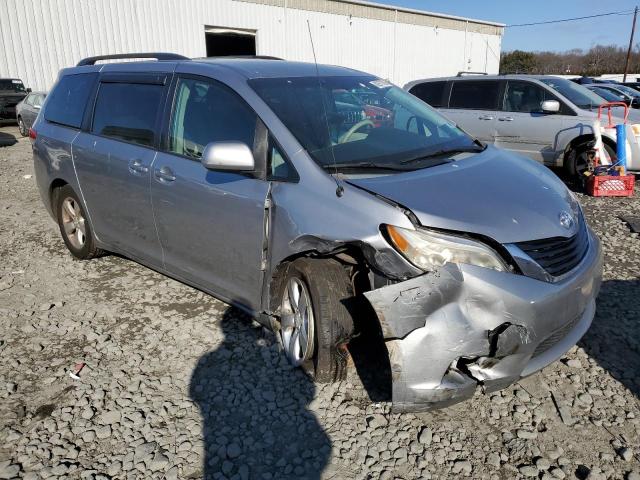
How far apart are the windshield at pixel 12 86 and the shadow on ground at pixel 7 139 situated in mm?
2008

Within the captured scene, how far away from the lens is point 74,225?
16.7 ft

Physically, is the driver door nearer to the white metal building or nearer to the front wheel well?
the front wheel well

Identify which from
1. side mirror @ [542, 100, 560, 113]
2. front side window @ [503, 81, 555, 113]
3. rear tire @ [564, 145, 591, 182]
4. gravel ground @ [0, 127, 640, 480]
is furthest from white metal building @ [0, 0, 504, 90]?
gravel ground @ [0, 127, 640, 480]

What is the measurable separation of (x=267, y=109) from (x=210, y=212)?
0.73 metres

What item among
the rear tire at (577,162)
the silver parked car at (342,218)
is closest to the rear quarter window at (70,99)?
the silver parked car at (342,218)

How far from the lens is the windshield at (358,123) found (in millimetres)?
3057

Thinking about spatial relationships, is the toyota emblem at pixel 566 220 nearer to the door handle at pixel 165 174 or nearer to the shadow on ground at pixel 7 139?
the door handle at pixel 165 174

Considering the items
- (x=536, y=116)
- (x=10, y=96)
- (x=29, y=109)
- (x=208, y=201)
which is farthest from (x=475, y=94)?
(x=10, y=96)

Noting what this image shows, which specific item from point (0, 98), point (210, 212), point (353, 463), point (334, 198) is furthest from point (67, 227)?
point (0, 98)

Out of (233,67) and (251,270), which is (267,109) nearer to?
(233,67)

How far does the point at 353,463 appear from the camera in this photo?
2.46 m

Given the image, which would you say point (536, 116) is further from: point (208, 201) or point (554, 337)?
point (208, 201)

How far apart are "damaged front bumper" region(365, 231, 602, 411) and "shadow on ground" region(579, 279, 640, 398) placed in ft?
3.41

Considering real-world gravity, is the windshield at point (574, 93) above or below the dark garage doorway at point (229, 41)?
below
